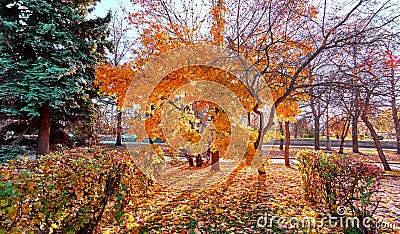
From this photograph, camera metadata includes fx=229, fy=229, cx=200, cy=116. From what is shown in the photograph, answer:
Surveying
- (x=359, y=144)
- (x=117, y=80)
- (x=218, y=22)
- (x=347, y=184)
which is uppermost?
(x=218, y=22)

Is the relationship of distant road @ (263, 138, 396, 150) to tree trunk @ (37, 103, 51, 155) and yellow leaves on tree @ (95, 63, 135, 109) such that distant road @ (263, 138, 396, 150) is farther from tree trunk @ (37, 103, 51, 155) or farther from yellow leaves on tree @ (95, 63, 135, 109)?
yellow leaves on tree @ (95, 63, 135, 109)

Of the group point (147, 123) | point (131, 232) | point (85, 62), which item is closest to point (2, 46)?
point (85, 62)

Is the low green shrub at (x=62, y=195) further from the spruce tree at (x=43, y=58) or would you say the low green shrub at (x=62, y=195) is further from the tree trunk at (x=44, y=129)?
the tree trunk at (x=44, y=129)

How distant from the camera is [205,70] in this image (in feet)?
15.9

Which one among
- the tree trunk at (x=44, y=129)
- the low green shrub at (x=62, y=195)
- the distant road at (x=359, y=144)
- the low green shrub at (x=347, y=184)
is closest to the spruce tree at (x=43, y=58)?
the tree trunk at (x=44, y=129)

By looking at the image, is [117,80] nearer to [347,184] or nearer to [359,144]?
[347,184]

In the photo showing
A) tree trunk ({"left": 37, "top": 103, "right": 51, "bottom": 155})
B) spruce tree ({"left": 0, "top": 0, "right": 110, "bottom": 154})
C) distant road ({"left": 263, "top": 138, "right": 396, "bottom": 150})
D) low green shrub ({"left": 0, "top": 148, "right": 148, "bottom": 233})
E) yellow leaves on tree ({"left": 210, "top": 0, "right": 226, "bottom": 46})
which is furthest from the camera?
distant road ({"left": 263, "top": 138, "right": 396, "bottom": 150})

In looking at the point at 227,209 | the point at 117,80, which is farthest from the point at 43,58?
the point at 227,209

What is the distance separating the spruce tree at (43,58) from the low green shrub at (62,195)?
615cm

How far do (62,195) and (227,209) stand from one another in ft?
7.85

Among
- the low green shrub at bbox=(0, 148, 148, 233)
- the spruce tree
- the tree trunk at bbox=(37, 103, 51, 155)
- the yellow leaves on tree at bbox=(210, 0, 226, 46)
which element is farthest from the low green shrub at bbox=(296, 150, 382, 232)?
the tree trunk at bbox=(37, 103, 51, 155)

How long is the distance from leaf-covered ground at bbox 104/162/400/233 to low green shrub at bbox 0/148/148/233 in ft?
1.48

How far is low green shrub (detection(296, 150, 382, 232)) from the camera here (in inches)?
96.3

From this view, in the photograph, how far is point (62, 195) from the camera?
→ 2.04 metres
